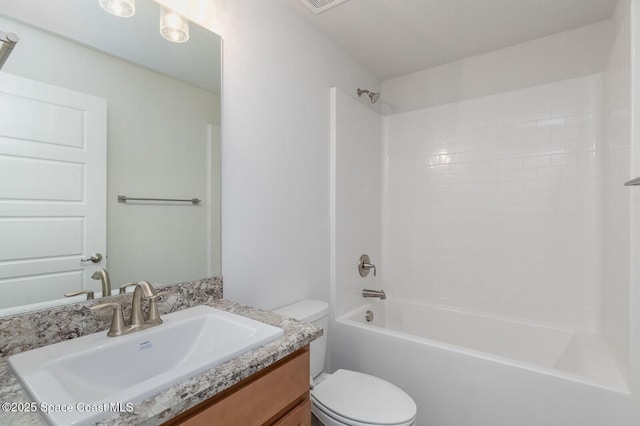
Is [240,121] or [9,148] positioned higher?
[240,121]

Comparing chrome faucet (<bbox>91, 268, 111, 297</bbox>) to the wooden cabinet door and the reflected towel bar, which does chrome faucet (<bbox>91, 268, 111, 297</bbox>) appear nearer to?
the reflected towel bar

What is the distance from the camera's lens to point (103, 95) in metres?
1.02

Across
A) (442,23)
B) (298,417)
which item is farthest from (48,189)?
(442,23)

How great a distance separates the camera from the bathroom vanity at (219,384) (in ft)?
1.99

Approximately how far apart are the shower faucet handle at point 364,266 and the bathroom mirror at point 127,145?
1.26 metres

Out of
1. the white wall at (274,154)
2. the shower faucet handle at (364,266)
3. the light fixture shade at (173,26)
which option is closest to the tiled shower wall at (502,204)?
the shower faucet handle at (364,266)

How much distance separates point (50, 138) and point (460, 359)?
189 cm

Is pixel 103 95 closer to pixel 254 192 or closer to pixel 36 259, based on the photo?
pixel 36 259

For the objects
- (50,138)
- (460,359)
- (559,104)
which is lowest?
(460,359)

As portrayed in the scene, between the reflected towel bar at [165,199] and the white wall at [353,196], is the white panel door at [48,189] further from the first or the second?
the white wall at [353,196]

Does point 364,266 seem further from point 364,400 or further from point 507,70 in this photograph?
point 507,70

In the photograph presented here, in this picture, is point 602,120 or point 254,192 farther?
point 602,120

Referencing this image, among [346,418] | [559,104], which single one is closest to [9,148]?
[346,418]

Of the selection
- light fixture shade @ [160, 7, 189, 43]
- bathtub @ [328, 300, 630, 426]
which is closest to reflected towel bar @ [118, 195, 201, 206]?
light fixture shade @ [160, 7, 189, 43]
